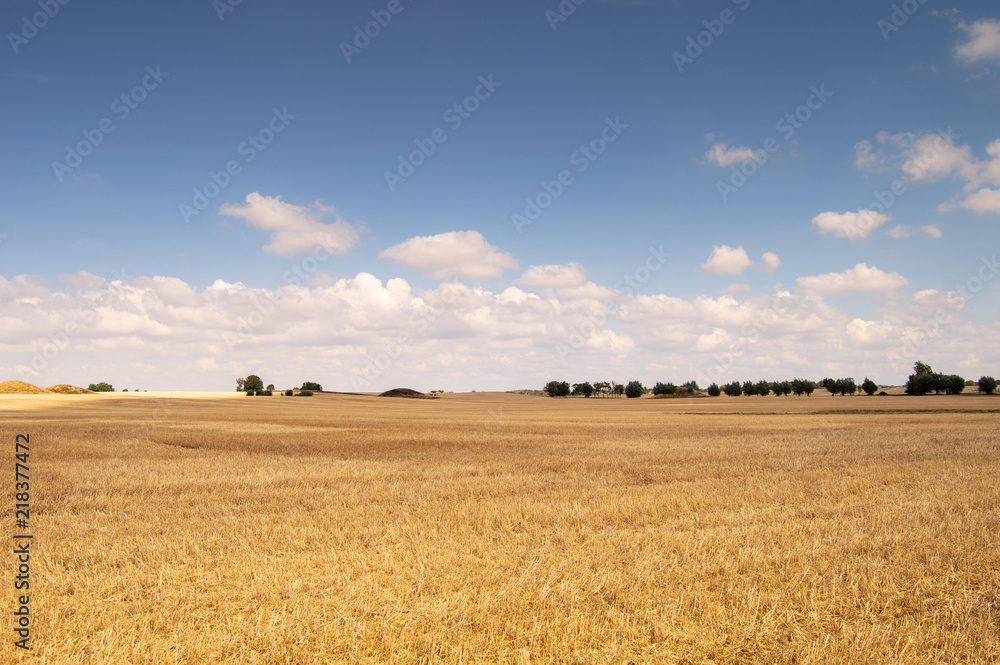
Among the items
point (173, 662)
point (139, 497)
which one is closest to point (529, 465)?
point (139, 497)

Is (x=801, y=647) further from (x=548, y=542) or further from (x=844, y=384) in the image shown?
(x=844, y=384)

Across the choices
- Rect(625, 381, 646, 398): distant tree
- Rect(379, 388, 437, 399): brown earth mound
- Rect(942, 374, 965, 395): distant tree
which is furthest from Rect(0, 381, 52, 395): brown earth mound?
Rect(942, 374, 965, 395): distant tree

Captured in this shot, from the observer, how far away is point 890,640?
5.96 meters

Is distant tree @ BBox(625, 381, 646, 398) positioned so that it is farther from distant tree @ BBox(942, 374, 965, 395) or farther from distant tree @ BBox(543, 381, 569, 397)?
distant tree @ BBox(942, 374, 965, 395)

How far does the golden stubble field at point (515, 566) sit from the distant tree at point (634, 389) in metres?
172

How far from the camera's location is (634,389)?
614 feet

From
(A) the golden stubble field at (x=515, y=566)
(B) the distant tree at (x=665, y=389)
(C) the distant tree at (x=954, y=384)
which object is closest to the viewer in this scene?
(A) the golden stubble field at (x=515, y=566)

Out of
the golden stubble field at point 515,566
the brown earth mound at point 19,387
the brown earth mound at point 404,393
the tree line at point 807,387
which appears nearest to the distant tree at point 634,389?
the tree line at point 807,387

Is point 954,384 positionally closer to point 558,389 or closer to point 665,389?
point 665,389

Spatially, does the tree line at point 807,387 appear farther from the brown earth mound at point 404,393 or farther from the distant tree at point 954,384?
the brown earth mound at point 404,393

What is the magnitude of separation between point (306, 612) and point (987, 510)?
1352cm

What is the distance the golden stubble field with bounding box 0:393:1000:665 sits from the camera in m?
5.88

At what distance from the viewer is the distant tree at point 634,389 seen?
18675 cm

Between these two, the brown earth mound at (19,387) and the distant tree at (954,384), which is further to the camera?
the distant tree at (954,384)
